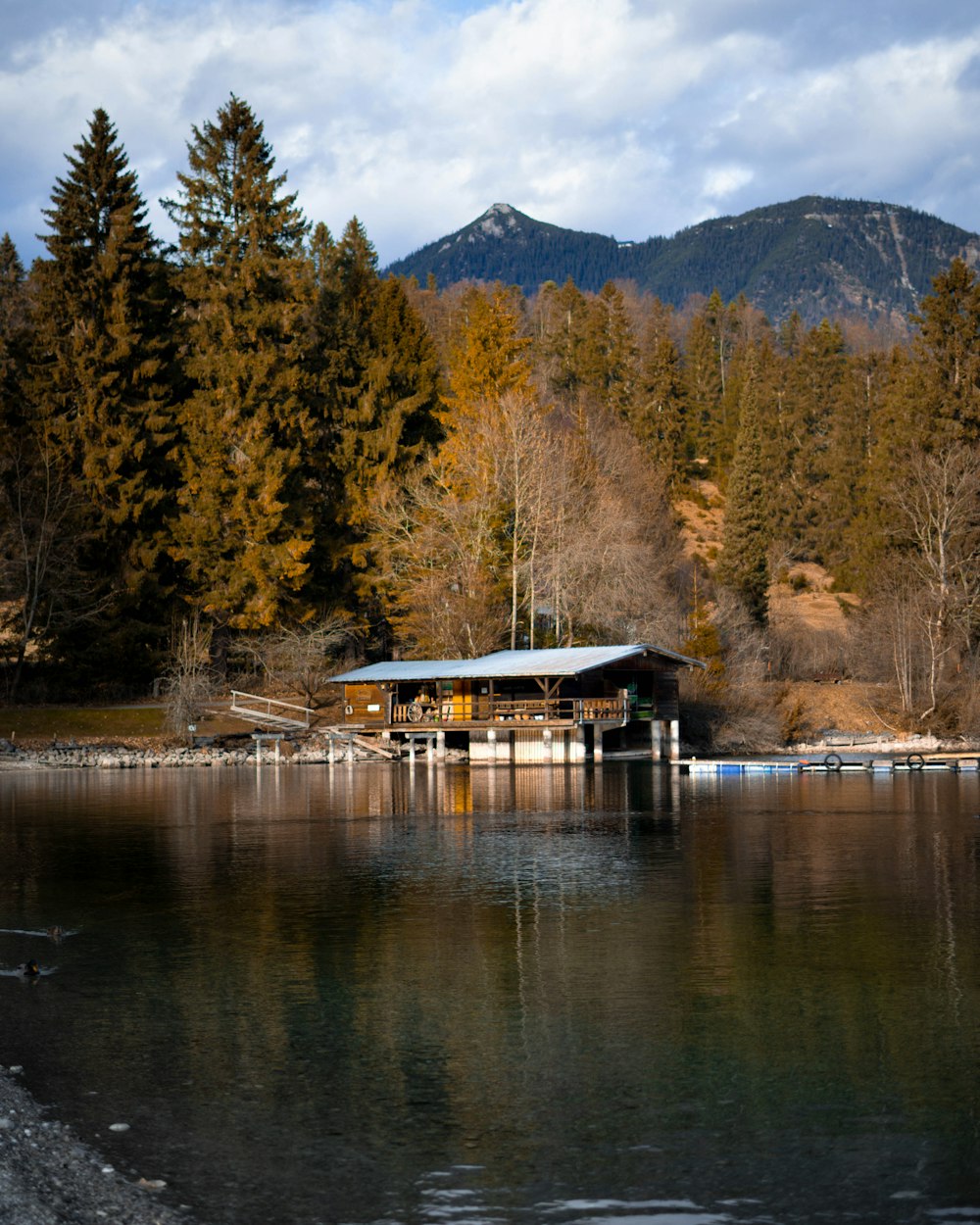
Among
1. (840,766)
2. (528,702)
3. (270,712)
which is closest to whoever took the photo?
(840,766)

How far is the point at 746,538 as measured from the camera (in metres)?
64.7

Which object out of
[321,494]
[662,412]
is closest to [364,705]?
[321,494]

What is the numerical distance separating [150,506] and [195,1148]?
159 ft

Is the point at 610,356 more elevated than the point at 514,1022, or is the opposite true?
the point at 610,356

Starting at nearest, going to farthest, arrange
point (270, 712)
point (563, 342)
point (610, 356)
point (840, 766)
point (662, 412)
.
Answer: point (840, 766)
point (270, 712)
point (662, 412)
point (610, 356)
point (563, 342)

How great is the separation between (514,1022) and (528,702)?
3491cm

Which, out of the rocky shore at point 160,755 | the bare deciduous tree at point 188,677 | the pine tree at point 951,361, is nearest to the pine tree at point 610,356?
the pine tree at point 951,361

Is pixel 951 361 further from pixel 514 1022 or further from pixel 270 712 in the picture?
pixel 514 1022

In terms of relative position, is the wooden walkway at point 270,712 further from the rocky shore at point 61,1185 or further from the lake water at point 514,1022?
the rocky shore at point 61,1185

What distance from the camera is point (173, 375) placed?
58.8m

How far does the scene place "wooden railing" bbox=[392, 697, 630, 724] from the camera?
47.1m

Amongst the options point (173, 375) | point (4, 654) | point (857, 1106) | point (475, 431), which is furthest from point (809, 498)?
point (857, 1106)

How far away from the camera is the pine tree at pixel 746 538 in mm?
64562

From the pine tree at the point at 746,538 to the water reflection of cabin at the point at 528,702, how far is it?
14.3 m
